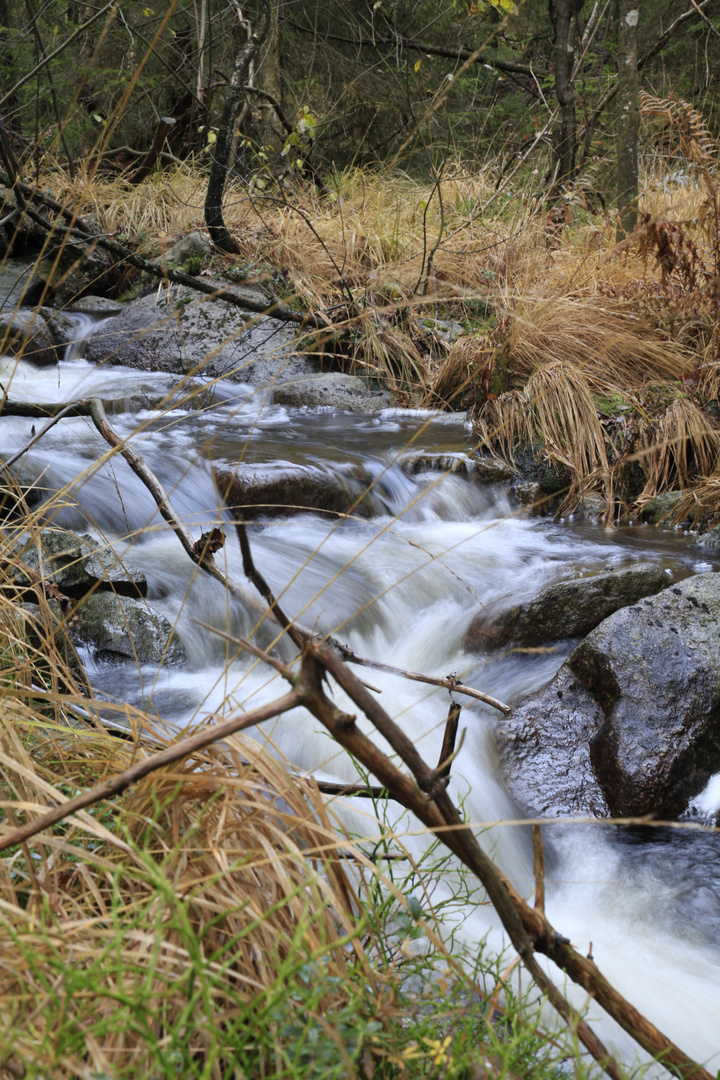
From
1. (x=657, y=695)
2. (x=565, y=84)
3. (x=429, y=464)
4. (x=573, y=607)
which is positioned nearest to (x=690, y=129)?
(x=429, y=464)

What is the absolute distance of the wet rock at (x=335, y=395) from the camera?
6.44 meters

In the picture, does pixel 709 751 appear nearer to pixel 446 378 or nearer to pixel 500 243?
pixel 446 378

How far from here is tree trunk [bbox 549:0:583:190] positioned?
27.1ft

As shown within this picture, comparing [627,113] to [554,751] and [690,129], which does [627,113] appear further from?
[554,751]

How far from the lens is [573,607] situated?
3301 mm

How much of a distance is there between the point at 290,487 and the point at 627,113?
4.54 m

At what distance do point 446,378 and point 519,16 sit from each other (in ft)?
28.2

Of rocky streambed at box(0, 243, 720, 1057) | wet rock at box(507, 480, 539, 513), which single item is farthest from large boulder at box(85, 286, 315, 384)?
wet rock at box(507, 480, 539, 513)

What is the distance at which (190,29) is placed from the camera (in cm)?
985

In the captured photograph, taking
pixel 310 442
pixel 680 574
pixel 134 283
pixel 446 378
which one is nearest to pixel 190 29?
pixel 134 283

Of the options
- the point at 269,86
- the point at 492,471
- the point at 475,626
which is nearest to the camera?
the point at 475,626

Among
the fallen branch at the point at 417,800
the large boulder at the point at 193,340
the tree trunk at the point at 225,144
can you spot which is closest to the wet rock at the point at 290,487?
the large boulder at the point at 193,340

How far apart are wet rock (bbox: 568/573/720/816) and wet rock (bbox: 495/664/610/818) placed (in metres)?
0.04

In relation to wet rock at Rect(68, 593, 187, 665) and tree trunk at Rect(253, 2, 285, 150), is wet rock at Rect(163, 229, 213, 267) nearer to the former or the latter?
tree trunk at Rect(253, 2, 285, 150)
